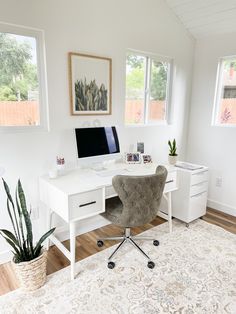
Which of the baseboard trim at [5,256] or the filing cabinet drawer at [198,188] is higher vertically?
the filing cabinet drawer at [198,188]

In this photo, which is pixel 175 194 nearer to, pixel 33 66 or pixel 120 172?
pixel 120 172

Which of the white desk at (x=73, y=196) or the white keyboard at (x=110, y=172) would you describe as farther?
the white keyboard at (x=110, y=172)

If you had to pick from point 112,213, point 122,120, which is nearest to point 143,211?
point 112,213

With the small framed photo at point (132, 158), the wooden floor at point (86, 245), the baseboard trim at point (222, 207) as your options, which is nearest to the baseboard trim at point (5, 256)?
the wooden floor at point (86, 245)

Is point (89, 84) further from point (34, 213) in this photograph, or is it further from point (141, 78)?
point (34, 213)

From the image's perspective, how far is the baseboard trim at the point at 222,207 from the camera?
311 centimetres

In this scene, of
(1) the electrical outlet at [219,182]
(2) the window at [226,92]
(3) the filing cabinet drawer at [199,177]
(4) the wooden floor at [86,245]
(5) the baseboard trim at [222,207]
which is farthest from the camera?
(1) the electrical outlet at [219,182]

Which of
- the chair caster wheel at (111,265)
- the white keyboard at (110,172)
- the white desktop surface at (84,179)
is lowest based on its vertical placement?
the chair caster wheel at (111,265)

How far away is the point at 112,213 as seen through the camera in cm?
208

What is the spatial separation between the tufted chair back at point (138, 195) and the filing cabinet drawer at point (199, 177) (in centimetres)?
84

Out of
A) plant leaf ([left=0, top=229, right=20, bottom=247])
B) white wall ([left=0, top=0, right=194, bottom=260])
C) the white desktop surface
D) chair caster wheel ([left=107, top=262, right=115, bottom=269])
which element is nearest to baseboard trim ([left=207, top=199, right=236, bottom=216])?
the white desktop surface

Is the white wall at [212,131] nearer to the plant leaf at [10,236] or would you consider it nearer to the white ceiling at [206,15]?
the white ceiling at [206,15]

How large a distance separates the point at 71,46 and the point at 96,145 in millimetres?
961

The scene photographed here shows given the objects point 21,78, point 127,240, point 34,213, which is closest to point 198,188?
point 127,240
